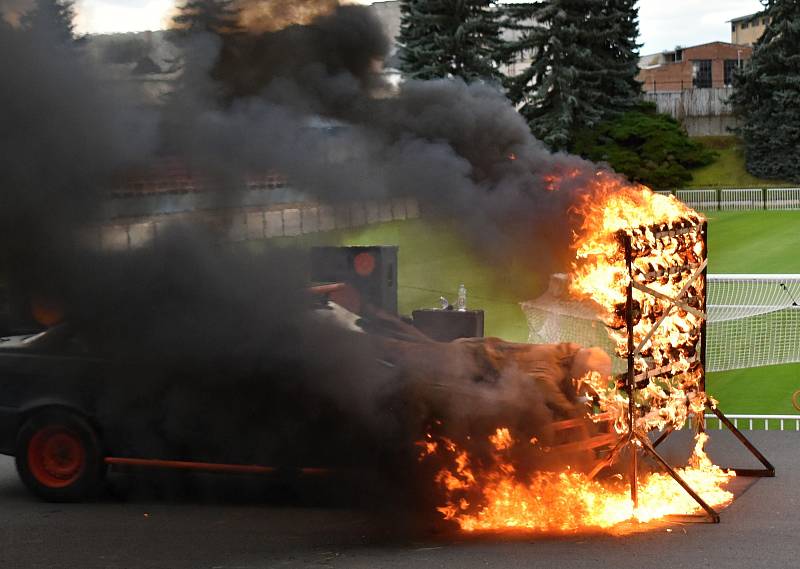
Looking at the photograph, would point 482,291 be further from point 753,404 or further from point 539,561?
point 539,561

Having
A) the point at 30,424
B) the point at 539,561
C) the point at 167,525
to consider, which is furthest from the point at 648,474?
the point at 30,424

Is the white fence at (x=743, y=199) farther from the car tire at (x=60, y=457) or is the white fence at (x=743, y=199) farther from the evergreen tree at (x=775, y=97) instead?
the car tire at (x=60, y=457)

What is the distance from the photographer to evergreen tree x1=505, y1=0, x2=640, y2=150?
113ft

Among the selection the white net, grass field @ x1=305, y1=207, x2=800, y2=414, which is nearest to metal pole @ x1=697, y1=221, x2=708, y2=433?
grass field @ x1=305, y1=207, x2=800, y2=414

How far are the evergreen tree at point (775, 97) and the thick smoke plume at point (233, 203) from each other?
1160 inches

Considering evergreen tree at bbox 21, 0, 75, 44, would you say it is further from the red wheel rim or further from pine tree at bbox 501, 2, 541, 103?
pine tree at bbox 501, 2, 541, 103

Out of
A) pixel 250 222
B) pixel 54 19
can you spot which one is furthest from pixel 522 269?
pixel 54 19

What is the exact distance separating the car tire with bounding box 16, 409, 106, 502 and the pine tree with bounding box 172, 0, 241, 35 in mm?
3517

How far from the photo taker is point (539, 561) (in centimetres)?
790

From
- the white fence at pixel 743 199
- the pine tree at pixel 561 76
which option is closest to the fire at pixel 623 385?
the pine tree at pixel 561 76

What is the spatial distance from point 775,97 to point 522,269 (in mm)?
29194

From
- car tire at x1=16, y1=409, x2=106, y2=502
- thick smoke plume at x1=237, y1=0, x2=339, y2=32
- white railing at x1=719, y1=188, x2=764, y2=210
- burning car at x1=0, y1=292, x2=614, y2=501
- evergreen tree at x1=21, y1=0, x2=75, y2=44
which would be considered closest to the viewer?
burning car at x1=0, y1=292, x2=614, y2=501

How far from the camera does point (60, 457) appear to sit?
391 inches

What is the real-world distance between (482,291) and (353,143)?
467 inches
